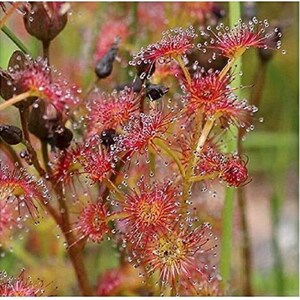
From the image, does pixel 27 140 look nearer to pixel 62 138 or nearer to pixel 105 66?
pixel 62 138

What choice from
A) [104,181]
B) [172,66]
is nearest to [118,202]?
[104,181]

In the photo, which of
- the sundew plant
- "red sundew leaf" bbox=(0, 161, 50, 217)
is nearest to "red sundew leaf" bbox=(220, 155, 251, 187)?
the sundew plant

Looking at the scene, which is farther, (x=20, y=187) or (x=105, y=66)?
(x=105, y=66)

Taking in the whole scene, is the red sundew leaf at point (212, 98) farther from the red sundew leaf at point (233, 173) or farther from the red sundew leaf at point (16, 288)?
the red sundew leaf at point (16, 288)

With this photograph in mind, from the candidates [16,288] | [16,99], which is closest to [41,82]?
[16,99]

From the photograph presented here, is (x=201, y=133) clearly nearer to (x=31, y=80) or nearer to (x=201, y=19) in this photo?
(x=31, y=80)
